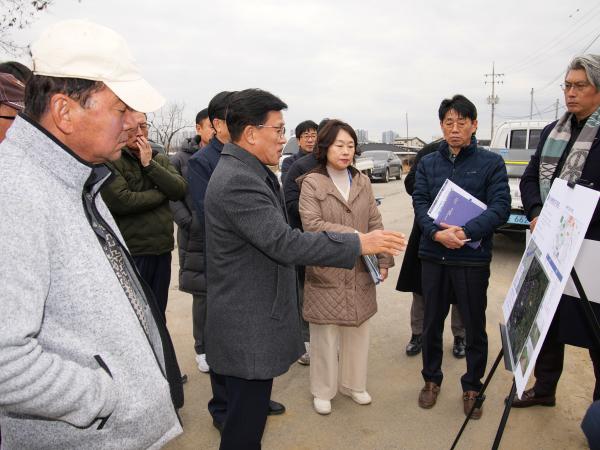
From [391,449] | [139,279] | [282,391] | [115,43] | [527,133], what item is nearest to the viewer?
[115,43]

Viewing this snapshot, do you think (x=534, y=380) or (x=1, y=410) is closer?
(x=1, y=410)

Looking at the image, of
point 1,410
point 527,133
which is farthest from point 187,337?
point 527,133

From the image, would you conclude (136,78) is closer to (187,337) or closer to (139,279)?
(139,279)

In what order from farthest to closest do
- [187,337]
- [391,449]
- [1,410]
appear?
[187,337]
[391,449]
[1,410]

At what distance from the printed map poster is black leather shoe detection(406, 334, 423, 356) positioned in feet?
6.11

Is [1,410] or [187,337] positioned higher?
[1,410]

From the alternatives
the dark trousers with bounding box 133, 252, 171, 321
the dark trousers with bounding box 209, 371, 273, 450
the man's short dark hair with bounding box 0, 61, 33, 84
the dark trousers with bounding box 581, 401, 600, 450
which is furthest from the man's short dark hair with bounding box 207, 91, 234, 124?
the dark trousers with bounding box 581, 401, 600, 450

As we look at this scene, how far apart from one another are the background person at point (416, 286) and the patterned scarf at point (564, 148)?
1.16 m

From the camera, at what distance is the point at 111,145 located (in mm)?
1272

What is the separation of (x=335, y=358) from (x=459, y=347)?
144 centimetres

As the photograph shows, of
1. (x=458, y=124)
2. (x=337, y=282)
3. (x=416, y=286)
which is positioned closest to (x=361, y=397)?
(x=337, y=282)

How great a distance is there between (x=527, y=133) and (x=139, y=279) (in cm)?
831

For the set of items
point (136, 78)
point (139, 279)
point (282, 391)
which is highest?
point (136, 78)

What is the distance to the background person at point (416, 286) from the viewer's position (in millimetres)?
3842
